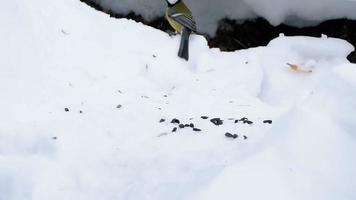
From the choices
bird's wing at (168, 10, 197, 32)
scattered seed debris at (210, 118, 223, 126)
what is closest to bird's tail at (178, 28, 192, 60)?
bird's wing at (168, 10, 197, 32)

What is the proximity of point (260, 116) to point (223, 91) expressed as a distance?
1.94ft

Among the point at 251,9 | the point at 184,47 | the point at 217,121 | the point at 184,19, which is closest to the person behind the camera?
the point at 217,121

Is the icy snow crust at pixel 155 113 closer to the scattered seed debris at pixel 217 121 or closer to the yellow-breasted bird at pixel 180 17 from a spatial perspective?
the scattered seed debris at pixel 217 121

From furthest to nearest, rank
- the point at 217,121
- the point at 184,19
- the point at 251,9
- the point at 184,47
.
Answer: the point at 251,9, the point at 184,19, the point at 184,47, the point at 217,121

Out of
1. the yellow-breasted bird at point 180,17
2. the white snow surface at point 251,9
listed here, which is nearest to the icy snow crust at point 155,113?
the yellow-breasted bird at point 180,17

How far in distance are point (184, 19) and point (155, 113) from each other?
2.17 m

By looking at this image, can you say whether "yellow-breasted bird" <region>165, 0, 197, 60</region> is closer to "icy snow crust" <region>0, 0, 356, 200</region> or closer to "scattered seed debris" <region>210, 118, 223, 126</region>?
"icy snow crust" <region>0, 0, 356, 200</region>

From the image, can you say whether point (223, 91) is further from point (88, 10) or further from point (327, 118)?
point (327, 118)

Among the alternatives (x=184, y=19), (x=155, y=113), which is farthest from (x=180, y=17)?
(x=155, y=113)

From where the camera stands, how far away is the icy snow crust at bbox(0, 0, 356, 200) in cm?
238

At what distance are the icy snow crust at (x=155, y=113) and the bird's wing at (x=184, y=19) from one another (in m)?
0.24

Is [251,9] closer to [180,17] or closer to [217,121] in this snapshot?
[180,17]

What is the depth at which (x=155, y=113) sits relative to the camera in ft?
11.7

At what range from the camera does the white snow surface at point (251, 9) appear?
5578mm
